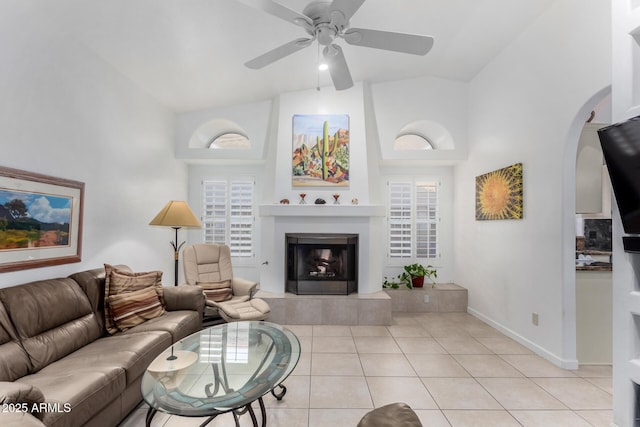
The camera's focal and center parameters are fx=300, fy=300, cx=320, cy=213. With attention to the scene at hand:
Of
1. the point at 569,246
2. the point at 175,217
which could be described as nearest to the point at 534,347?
the point at 569,246

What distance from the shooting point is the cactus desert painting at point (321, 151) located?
4.46 metres

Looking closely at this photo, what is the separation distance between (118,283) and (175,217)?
990mm

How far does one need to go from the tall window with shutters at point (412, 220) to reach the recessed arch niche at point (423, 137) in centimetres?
65

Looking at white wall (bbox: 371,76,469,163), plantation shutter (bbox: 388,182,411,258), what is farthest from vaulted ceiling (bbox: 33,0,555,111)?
plantation shutter (bbox: 388,182,411,258)

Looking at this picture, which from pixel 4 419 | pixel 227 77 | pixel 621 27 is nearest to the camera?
pixel 4 419

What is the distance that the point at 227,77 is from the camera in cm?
391

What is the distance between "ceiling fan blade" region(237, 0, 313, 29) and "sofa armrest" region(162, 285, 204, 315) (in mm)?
2675

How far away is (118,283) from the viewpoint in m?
2.68

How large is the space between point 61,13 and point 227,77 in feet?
5.85

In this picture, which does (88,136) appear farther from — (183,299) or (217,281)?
(217,281)

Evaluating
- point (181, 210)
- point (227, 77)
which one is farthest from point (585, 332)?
point (227, 77)

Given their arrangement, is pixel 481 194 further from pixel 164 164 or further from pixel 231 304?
pixel 164 164

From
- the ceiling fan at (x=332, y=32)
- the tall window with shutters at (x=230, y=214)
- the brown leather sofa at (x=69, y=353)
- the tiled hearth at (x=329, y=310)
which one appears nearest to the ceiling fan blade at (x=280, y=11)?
the ceiling fan at (x=332, y=32)

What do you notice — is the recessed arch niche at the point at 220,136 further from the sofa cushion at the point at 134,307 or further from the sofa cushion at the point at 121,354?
the sofa cushion at the point at 121,354
